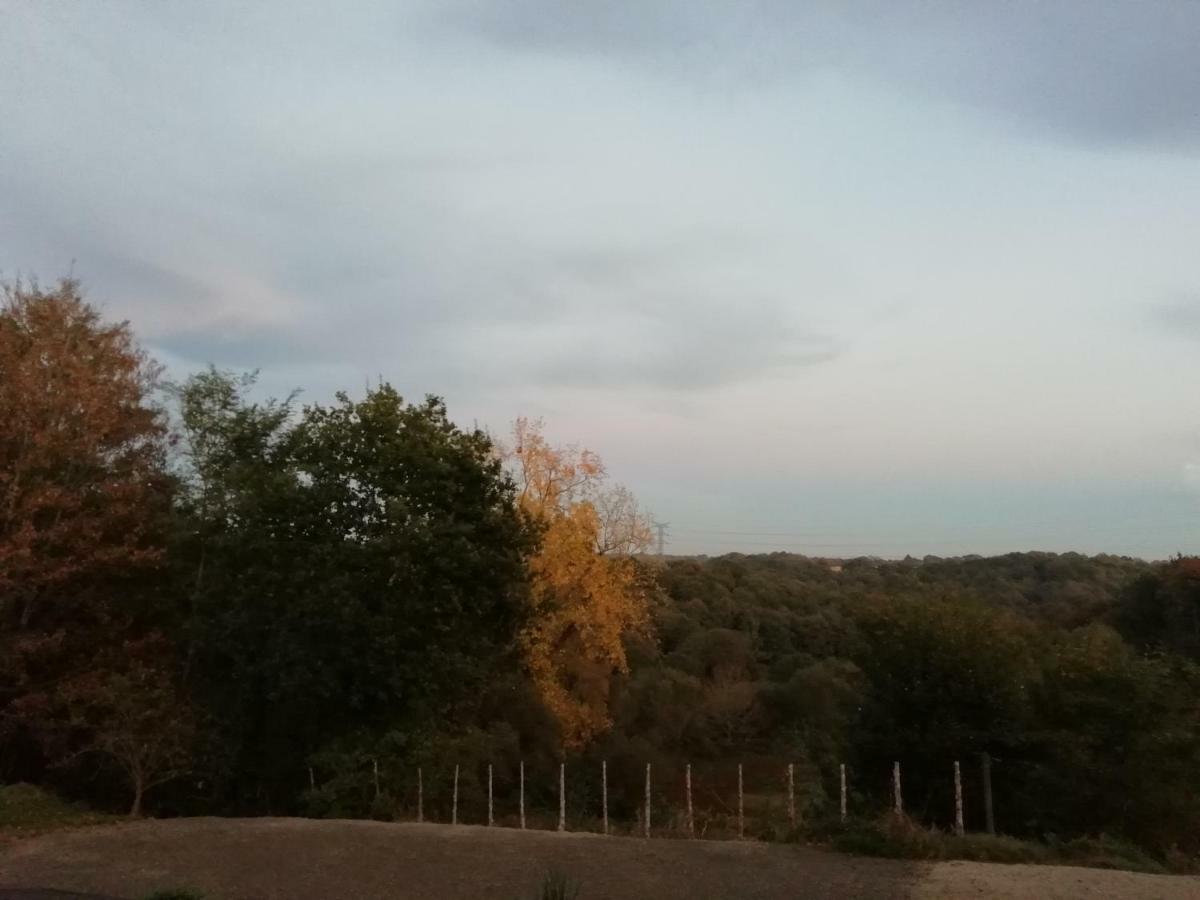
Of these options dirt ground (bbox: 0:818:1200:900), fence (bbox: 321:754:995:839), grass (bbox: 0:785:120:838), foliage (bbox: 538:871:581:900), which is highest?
foliage (bbox: 538:871:581:900)

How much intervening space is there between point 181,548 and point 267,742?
4.62 m

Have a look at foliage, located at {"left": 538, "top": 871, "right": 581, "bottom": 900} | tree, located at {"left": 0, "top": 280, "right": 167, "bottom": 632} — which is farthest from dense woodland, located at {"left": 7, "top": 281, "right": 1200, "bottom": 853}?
foliage, located at {"left": 538, "top": 871, "right": 581, "bottom": 900}

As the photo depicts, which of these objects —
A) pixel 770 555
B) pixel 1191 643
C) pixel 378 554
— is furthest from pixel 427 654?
pixel 770 555

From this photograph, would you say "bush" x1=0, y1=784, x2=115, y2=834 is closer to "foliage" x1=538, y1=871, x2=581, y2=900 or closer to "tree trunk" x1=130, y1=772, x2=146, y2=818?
"tree trunk" x1=130, y1=772, x2=146, y2=818

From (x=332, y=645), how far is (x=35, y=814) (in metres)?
5.57

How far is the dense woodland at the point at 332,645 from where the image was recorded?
59.9 ft

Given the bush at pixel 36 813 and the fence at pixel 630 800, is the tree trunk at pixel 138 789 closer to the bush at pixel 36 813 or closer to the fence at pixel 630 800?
the bush at pixel 36 813

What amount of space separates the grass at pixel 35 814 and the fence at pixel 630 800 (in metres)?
5.04

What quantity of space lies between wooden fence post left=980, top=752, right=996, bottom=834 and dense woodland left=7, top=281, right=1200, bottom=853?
1.82ft

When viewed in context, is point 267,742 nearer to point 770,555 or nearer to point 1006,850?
point 1006,850

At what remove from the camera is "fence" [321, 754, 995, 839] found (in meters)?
17.0

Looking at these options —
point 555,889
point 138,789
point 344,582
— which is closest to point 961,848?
point 555,889

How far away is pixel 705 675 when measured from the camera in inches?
1750

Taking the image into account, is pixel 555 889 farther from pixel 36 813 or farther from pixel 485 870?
pixel 36 813
